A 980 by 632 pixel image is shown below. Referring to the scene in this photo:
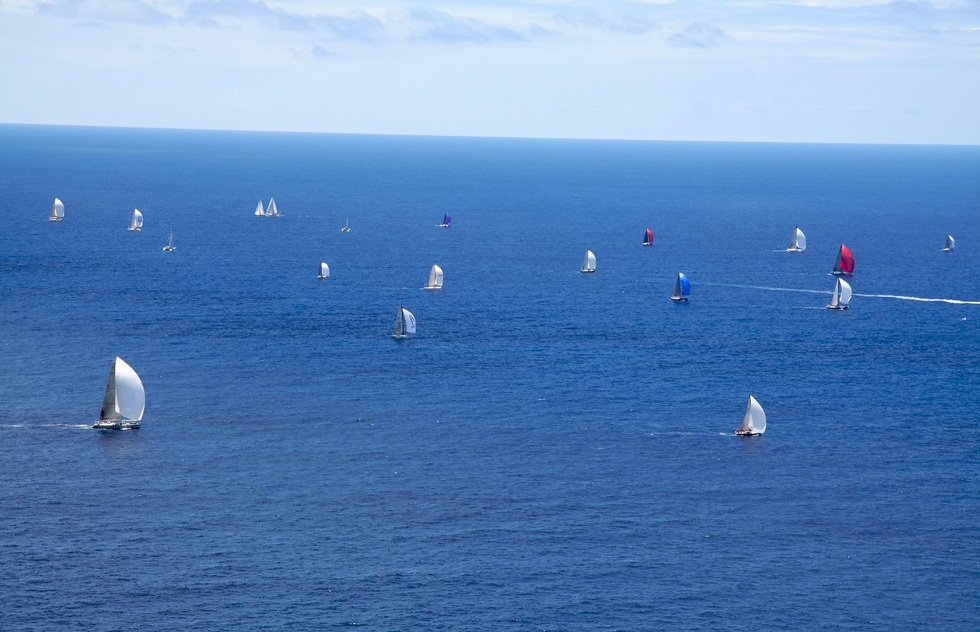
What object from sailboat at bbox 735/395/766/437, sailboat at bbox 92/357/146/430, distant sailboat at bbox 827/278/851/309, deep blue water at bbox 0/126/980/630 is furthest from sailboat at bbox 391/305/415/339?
distant sailboat at bbox 827/278/851/309

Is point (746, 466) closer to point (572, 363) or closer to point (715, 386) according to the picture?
point (715, 386)

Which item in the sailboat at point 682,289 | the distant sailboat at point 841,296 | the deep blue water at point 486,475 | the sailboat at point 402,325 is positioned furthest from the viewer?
the sailboat at point 682,289

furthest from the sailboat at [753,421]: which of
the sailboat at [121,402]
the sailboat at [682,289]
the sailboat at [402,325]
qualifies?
the sailboat at [682,289]

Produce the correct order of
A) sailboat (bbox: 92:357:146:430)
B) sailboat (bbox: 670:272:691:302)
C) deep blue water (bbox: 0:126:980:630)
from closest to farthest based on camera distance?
deep blue water (bbox: 0:126:980:630) < sailboat (bbox: 92:357:146:430) < sailboat (bbox: 670:272:691:302)

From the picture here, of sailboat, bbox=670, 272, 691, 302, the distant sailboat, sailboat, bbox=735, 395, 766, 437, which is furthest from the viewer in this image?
sailboat, bbox=670, 272, 691, 302

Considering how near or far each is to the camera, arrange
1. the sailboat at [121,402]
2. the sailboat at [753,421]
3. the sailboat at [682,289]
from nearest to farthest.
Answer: the sailboat at [121,402]
the sailboat at [753,421]
the sailboat at [682,289]

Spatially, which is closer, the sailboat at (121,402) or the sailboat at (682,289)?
the sailboat at (121,402)

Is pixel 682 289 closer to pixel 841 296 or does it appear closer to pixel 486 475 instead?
pixel 841 296

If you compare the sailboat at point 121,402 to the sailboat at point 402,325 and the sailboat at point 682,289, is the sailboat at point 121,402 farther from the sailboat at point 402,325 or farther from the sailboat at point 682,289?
the sailboat at point 682,289

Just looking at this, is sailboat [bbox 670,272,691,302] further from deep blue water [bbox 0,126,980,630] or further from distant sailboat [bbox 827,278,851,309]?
distant sailboat [bbox 827,278,851,309]
